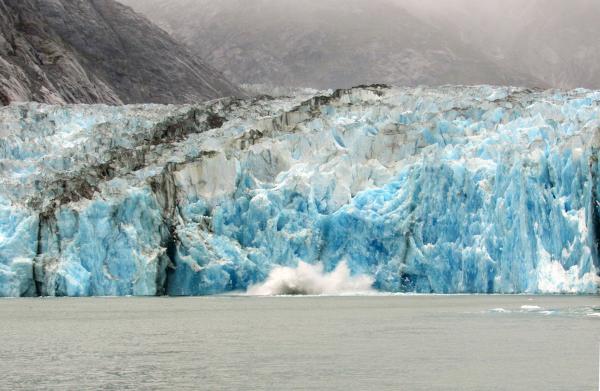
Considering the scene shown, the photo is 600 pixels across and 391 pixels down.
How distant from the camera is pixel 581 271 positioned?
33.0 m

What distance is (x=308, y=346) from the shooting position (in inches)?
816

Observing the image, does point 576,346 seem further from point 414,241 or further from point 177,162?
point 177,162

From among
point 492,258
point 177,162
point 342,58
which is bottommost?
point 492,258

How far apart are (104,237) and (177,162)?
177 inches

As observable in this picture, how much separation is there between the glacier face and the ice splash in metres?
0.22

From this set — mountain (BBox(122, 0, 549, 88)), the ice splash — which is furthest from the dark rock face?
the ice splash

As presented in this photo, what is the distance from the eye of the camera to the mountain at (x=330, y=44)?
109m

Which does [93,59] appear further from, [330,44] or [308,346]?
[308,346]

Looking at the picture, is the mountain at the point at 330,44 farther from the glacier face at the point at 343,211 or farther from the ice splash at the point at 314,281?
the ice splash at the point at 314,281

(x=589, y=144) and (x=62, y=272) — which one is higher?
(x=589, y=144)

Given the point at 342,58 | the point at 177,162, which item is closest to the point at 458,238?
the point at 177,162

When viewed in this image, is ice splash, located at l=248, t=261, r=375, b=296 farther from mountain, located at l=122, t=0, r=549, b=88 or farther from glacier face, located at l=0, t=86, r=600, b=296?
mountain, located at l=122, t=0, r=549, b=88

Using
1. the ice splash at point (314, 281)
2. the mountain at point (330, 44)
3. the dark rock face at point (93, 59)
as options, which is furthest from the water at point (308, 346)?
the mountain at point (330, 44)

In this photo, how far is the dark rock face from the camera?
65.6 meters
